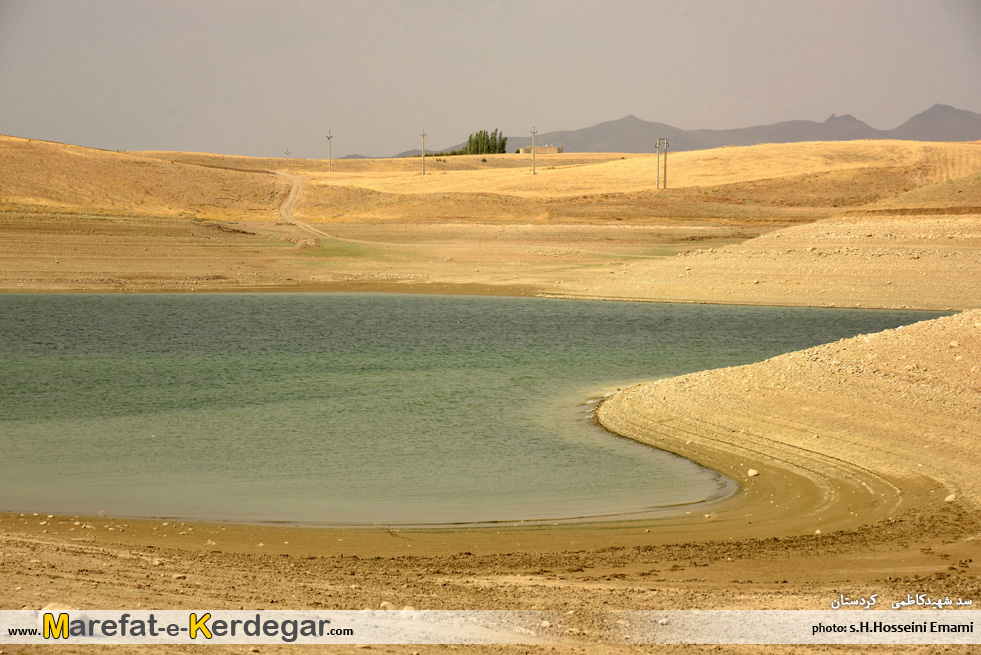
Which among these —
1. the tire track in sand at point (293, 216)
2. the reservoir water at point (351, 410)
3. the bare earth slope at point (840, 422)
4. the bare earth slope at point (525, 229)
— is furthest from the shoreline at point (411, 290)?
the bare earth slope at point (840, 422)

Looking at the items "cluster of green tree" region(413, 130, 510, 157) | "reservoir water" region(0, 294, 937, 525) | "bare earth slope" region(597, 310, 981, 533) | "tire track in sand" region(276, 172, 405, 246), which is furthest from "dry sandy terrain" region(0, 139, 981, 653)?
"cluster of green tree" region(413, 130, 510, 157)

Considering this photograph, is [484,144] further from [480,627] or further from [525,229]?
[480,627]

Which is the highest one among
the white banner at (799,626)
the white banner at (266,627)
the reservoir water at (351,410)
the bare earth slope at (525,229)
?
the bare earth slope at (525,229)

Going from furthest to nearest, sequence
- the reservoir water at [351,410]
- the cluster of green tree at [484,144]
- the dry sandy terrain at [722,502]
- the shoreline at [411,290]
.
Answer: the cluster of green tree at [484,144], the shoreline at [411,290], the reservoir water at [351,410], the dry sandy terrain at [722,502]

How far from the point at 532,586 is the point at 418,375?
1265 cm

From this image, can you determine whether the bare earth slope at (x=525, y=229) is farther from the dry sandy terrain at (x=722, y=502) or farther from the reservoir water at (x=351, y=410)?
the reservoir water at (x=351, y=410)

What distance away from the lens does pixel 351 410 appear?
16.6 metres

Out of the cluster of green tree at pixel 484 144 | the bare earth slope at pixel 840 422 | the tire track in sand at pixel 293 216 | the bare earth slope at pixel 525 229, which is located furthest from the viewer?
the cluster of green tree at pixel 484 144

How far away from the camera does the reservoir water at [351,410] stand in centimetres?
1148

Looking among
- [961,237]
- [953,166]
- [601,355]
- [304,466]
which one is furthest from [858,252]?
[953,166]

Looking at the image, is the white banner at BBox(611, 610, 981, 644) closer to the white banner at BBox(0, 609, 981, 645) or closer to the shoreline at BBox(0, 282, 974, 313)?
the white banner at BBox(0, 609, 981, 645)

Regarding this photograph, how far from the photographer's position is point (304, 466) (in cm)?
1294

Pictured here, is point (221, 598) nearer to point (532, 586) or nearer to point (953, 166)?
point (532, 586)

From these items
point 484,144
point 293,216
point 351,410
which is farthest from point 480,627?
point 484,144
